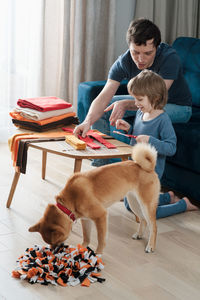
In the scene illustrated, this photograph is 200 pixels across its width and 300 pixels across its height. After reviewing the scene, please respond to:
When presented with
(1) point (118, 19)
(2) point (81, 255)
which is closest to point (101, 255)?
(2) point (81, 255)

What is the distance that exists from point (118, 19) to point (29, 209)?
226 cm

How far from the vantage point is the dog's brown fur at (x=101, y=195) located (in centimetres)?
172

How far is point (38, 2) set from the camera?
3.57 metres

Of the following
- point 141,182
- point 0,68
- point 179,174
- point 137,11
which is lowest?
point 179,174

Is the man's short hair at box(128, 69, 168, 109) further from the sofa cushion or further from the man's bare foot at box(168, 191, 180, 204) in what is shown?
the man's bare foot at box(168, 191, 180, 204)

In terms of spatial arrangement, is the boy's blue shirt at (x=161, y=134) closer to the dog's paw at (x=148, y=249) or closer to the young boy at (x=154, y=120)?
the young boy at (x=154, y=120)

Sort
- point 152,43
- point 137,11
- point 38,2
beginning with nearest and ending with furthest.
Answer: point 152,43 < point 38,2 < point 137,11

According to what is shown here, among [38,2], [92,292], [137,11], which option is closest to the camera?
[92,292]

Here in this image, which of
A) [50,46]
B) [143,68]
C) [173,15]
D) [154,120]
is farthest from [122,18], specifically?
[154,120]

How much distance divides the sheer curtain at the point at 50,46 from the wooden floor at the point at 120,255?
1.19 m

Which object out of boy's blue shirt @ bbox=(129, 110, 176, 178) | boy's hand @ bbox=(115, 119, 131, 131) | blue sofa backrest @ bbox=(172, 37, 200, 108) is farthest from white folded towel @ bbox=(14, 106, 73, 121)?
blue sofa backrest @ bbox=(172, 37, 200, 108)

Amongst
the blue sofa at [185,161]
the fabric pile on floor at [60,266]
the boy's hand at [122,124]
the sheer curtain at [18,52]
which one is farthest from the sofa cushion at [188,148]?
the sheer curtain at [18,52]

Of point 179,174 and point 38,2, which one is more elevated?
point 38,2

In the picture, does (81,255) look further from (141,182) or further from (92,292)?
(141,182)
